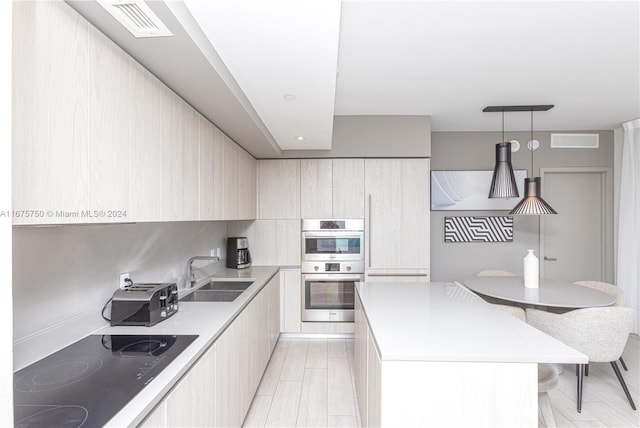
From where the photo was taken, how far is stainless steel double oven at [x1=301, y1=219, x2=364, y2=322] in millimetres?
3654

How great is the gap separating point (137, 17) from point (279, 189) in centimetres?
268

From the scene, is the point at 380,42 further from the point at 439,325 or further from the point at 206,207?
the point at 439,325

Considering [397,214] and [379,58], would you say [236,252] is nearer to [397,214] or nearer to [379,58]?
[397,214]

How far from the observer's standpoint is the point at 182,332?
1527mm

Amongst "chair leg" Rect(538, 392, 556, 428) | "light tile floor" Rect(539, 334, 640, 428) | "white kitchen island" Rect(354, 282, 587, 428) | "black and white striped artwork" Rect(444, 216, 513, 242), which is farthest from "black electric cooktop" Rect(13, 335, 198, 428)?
"black and white striped artwork" Rect(444, 216, 513, 242)

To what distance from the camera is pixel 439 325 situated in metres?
1.53

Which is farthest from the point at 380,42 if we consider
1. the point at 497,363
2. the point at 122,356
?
the point at 122,356

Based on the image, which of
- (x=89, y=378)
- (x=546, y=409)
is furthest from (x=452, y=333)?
(x=89, y=378)

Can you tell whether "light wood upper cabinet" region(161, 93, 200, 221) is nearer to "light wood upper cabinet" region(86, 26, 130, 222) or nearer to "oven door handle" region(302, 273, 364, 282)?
"light wood upper cabinet" region(86, 26, 130, 222)

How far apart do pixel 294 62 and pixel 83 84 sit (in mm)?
935

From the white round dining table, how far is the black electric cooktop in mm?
2435

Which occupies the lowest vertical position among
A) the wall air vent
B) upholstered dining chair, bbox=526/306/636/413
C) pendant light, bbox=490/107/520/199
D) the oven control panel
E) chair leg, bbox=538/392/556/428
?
chair leg, bbox=538/392/556/428

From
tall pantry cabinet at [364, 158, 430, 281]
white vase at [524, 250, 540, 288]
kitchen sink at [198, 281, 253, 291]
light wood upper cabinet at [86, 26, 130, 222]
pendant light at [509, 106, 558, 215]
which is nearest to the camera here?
light wood upper cabinet at [86, 26, 130, 222]
